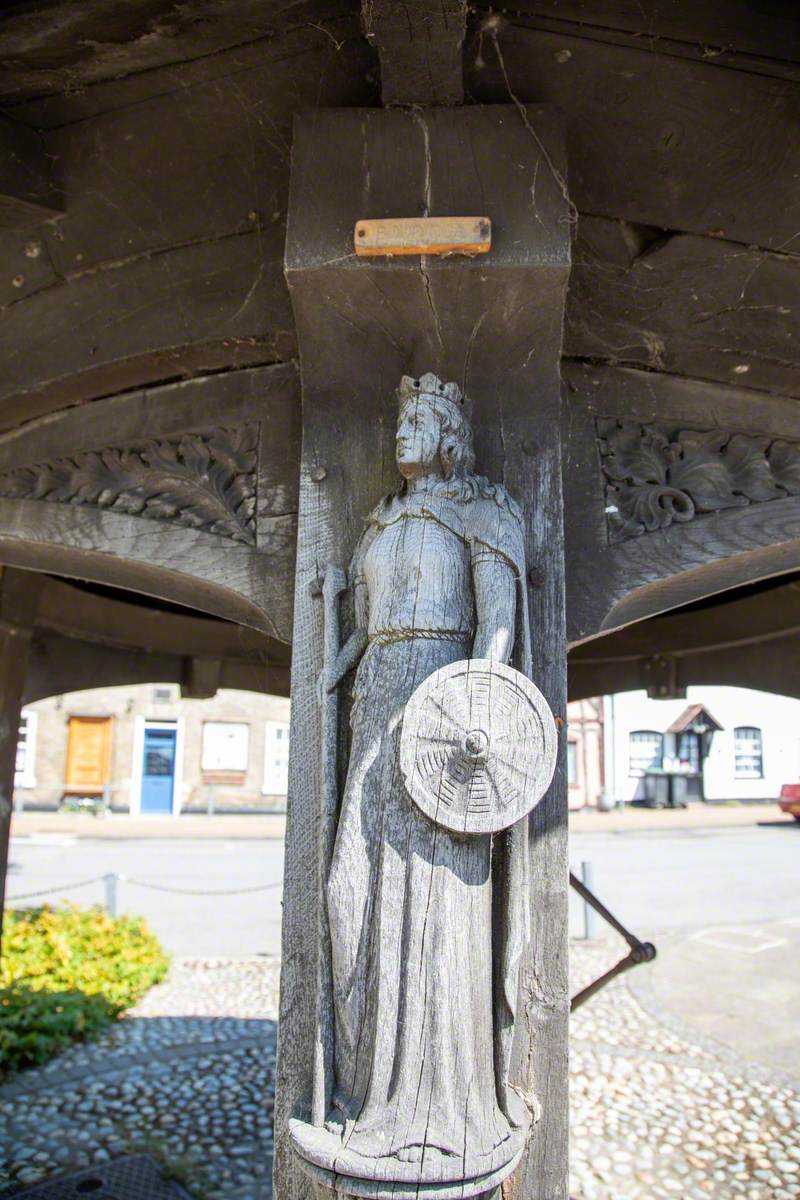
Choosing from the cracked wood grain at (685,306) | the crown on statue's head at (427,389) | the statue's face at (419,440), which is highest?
the cracked wood grain at (685,306)

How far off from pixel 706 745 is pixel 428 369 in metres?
20.1

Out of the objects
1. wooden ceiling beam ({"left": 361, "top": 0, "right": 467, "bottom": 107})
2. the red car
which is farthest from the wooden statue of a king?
the red car

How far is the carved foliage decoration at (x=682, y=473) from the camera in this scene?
2.40 meters

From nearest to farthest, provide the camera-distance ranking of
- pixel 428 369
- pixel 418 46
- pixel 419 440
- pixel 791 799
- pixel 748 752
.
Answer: pixel 418 46 < pixel 419 440 < pixel 428 369 < pixel 791 799 < pixel 748 752

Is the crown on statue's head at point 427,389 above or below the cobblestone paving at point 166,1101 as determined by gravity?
above

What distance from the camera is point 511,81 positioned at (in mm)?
2123

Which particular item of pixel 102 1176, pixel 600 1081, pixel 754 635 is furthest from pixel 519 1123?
pixel 754 635

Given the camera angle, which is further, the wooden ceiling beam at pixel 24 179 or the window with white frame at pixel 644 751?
the window with white frame at pixel 644 751

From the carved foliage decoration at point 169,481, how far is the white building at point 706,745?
Answer: 18616 mm

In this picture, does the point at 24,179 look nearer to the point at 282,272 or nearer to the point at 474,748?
the point at 282,272

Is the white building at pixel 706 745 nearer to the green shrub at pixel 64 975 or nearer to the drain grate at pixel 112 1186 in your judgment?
the green shrub at pixel 64 975

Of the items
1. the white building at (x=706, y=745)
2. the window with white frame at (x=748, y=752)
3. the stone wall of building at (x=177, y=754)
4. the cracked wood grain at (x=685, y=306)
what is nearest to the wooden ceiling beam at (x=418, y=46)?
the cracked wood grain at (x=685, y=306)

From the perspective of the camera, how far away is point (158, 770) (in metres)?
21.6

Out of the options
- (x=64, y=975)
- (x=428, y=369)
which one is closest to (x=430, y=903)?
(x=428, y=369)
